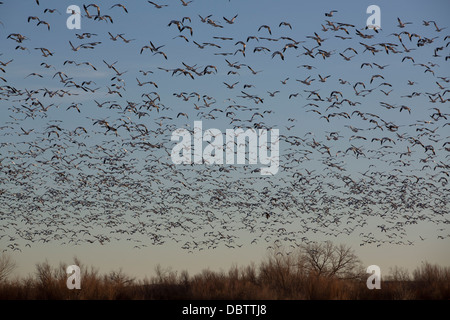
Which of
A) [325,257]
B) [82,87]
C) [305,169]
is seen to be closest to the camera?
[82,87]

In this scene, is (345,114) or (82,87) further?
(345,114)

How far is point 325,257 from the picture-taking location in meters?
76.4
